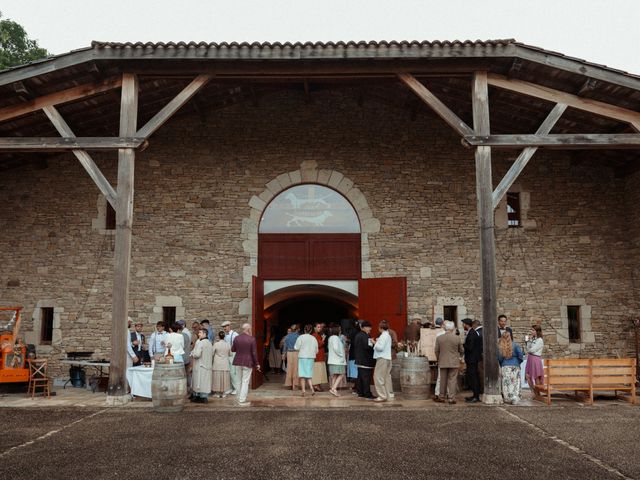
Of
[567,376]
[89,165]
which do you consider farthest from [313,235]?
[567,376]

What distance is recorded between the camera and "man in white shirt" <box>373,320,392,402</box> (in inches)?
314

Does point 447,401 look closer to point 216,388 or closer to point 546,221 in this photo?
point 216,388

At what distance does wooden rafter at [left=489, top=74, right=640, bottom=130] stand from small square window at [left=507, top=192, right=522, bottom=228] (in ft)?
10.5

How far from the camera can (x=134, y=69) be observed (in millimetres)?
8133

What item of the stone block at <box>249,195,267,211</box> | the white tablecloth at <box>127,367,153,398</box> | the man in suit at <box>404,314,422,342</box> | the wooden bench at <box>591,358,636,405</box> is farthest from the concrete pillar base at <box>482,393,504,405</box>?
the stone block at <box>249,195,267,211</box>

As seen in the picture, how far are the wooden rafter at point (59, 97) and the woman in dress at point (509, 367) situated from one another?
7.01 meters

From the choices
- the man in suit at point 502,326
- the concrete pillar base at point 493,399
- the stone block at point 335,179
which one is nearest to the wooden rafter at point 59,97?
the stone block at point 335,179

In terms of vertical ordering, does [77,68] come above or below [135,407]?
above

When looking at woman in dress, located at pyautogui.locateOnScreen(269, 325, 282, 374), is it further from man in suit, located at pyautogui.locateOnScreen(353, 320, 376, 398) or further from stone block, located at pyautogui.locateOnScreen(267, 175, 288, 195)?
man in suit, located at pyautogui.locateOnScreen(353, 320, 376, 398)

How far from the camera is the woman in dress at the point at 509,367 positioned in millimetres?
7539

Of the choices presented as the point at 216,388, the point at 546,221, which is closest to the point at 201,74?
the point at 216,388

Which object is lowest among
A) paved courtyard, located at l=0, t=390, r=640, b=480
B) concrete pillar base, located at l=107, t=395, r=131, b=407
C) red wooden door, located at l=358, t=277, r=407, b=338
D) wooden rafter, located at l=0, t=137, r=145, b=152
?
paved courtyard, located at l=0, t=390, r=640, b=480

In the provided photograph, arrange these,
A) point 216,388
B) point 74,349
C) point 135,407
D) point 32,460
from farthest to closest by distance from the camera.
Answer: point 74,349, point 216,388, point 135,407, point 32,460

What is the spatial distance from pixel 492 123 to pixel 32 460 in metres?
9.75
